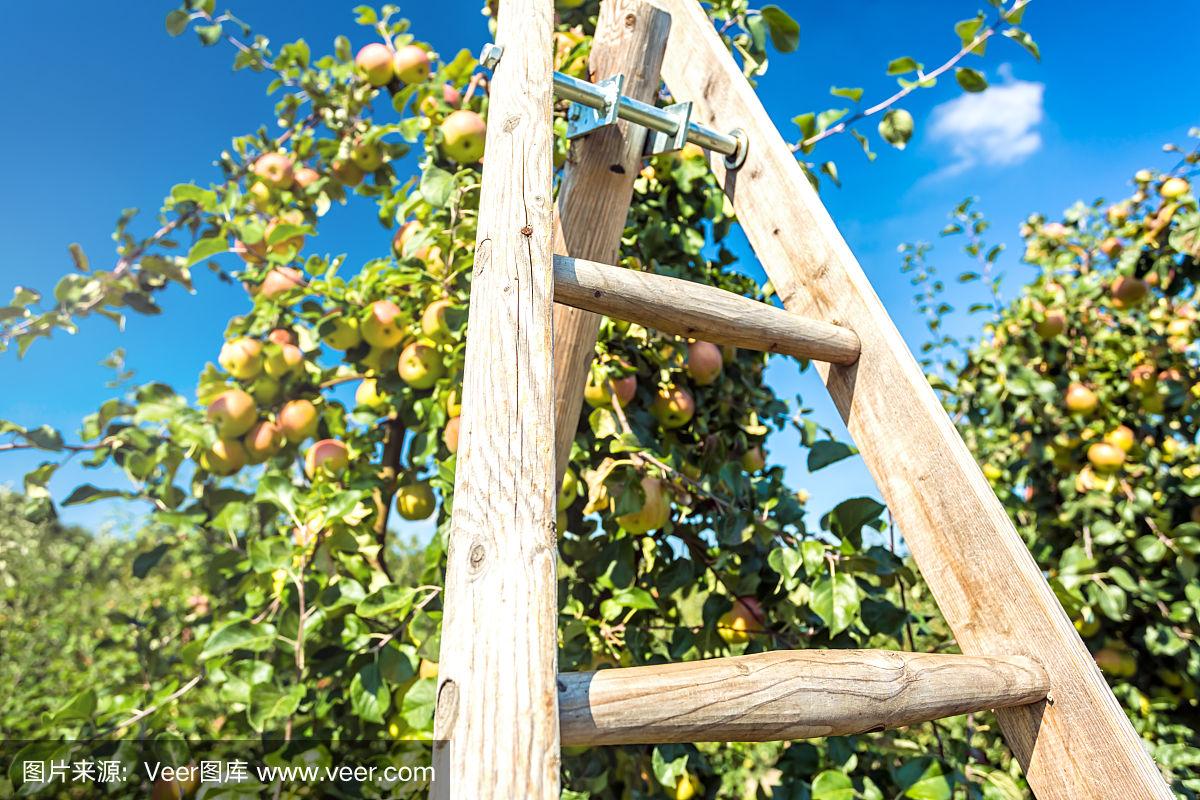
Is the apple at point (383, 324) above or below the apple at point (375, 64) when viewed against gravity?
below

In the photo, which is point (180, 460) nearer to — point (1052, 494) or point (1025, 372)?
point (1025, 372)

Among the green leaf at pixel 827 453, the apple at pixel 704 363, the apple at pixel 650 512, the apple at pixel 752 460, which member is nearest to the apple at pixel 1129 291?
the apple at pixel 752 460

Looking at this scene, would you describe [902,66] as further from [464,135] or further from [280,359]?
[280,359]

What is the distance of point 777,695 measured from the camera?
536mm

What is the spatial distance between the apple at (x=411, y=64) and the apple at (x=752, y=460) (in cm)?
117

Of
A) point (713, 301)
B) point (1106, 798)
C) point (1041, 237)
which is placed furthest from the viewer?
point (1041, 237)

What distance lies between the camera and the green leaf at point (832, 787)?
39.5 inches

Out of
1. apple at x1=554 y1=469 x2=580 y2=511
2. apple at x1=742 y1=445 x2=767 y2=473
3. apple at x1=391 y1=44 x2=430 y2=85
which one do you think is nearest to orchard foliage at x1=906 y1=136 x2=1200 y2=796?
apple at x1=742 y1=445 x2=767 y2=473

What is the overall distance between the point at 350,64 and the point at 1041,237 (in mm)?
2575

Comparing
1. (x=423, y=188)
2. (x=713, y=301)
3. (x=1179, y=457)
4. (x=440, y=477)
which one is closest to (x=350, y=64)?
(x=423, y=188)

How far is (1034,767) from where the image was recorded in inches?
27.9

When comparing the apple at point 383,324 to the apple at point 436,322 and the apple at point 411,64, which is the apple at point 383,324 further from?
the apple at point 411,64

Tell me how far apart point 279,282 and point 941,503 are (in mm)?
1362

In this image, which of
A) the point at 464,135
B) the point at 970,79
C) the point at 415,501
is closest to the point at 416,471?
the point at 415,501
